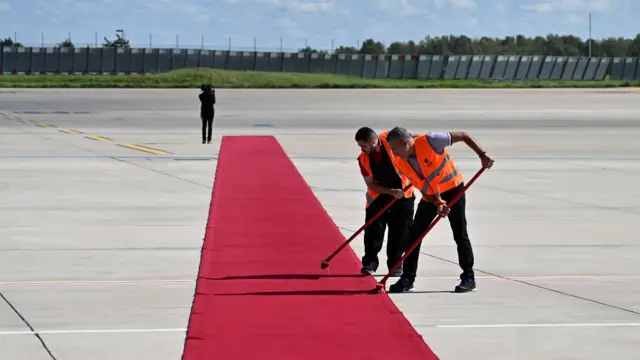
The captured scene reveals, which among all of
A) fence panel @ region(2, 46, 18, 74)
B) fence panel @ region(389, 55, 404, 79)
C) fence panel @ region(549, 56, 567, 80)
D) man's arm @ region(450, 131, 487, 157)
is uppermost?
man's arm @ region(450, 131, 487, 157)

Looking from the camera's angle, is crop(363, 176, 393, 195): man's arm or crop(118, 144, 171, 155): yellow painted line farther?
crop(118, 144, 171, 155): yellow painted line

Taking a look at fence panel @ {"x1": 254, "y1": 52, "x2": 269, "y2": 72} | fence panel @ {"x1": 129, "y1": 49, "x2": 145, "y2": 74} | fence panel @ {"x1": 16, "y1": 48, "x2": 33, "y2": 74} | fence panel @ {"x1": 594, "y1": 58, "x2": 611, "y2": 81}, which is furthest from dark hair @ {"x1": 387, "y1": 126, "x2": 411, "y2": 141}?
fence panel @ {"x1": 594, "y1": 58, "x2": 611, "y2": 81}

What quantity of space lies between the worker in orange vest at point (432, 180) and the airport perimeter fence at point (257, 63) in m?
116

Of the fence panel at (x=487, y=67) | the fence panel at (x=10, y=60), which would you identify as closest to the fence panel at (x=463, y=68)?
the fence panel at (x=487, y=67)

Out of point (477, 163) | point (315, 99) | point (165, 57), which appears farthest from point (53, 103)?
point (165, 57)

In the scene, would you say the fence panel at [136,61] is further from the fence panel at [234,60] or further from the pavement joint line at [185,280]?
the pavement joint line at [185,280]

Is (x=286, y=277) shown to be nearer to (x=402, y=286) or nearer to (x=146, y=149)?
(x=402, y=286)

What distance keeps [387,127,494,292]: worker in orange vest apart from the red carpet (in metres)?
0.61

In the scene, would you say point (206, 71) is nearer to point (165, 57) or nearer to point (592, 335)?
point (165, 57)

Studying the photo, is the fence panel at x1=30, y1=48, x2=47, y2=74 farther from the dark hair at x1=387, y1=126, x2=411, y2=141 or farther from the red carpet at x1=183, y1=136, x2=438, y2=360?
the dark hair at x1=387, y1=126, x2=411, y2=141

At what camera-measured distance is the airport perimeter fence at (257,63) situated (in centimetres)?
12719

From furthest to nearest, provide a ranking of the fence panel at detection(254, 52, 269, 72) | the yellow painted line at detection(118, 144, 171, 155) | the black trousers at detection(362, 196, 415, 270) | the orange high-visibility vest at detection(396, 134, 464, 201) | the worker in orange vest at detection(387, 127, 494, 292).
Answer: the fence panel at detection(254, 52, 269, 72) < the yellow painted line at detection(118, 144, 171, 155) < the black trousers at detection(362, 196, 415, 270) < the orange high-visibility vest at detection(396, 134, 464, 201) < the worker in orange vest at detection(387, 127, 494, 292)

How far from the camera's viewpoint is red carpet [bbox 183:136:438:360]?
8.26m

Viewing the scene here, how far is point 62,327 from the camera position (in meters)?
9.00
